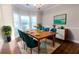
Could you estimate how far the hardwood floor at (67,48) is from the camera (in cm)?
127

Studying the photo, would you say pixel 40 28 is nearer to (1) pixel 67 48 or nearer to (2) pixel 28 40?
(2) pixel 28 40

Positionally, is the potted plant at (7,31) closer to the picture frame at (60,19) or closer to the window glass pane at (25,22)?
the window glass pane at (25,22)

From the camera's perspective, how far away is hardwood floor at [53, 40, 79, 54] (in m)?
1.27

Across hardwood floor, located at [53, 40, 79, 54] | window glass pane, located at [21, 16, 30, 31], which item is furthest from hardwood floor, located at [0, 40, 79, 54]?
window glass pane, located at [21, 16, 30, 31]

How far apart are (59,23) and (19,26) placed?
0.79 m

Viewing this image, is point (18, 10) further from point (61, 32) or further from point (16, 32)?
point (61, 32)

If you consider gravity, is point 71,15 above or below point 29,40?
above

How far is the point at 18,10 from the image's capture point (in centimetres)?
127

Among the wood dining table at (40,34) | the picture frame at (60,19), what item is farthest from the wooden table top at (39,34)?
the picture frame at (60,19)

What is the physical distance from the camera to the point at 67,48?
1324mm

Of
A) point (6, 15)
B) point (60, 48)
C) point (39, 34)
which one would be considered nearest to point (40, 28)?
point (39, 34)

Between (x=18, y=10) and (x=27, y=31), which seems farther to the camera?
(x=27, y=31)

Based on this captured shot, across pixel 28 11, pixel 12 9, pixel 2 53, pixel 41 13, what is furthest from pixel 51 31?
pixel 2 53
